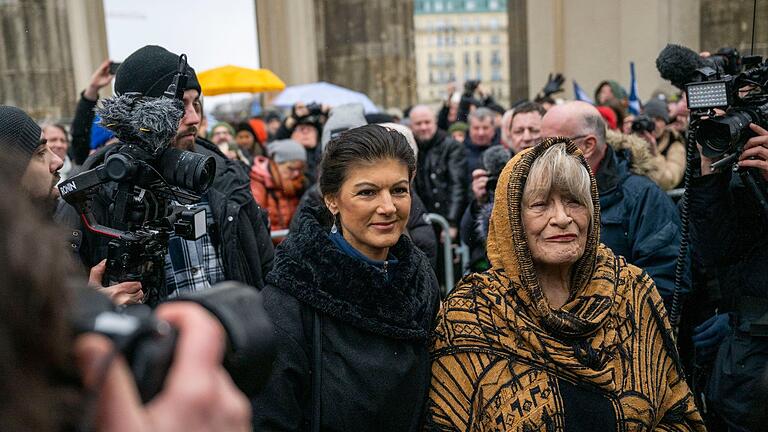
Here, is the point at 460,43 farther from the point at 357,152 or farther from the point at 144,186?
the point at 144,186

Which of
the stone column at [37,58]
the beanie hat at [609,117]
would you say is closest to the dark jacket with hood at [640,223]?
the beanie hat at [609,117]

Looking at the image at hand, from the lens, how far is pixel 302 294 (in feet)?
7.97

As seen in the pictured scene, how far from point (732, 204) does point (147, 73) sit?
2.33 m

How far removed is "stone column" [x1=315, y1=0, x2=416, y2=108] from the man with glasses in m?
10.5

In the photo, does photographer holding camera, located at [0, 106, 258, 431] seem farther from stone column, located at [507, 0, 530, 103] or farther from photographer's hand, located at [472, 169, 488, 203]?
stone column, located at [507, 0, 530, 103]

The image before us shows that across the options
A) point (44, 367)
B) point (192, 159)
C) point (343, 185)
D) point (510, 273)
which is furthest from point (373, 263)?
point (44, 367)

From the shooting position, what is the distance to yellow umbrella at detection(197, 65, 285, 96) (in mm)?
10414

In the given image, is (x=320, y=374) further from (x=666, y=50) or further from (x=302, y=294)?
(x=666, y=50)

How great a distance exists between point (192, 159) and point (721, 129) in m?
1.88

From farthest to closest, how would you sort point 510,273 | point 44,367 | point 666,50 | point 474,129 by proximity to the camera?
point 474,129 < point 666,50 < point 510,273 < point 44,367

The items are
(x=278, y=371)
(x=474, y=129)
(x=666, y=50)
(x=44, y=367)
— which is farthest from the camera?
(x=474, y=129)

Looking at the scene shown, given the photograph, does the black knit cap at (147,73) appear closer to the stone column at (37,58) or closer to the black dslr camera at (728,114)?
the black dslr camera at (728,114)

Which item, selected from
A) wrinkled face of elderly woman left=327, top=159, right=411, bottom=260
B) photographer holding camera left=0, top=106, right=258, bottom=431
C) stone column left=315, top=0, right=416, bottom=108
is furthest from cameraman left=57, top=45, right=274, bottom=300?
stone column left=315, top=0, right=416, bottom=108

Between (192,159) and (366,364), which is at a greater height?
(192,159)
